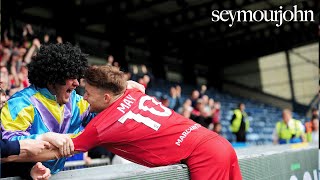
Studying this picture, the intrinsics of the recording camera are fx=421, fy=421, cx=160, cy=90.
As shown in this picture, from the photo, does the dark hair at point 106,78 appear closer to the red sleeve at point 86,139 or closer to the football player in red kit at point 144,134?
the football player in red kit at point 144,134

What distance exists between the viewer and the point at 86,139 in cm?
206

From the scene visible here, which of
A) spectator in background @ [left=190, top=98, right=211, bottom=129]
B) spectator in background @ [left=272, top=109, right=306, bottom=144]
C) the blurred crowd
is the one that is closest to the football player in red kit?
the blurred crowd

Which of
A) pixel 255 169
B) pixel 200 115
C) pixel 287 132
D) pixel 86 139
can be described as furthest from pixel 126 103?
pixel 287 132

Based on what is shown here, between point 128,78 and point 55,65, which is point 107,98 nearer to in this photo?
point 55,65

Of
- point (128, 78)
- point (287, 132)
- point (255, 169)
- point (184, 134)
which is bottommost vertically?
point (287, 132)

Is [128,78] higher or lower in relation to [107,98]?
lower

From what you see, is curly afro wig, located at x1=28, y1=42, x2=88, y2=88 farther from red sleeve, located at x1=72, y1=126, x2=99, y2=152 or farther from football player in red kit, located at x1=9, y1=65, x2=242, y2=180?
red sleeve, located at x1=72, y1=126, x2=99, y2=152

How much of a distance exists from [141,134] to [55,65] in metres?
0.69

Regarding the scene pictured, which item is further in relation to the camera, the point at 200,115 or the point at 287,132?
the point at 287,132

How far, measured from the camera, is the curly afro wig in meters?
2.40

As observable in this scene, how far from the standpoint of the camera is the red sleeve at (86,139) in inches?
81.0

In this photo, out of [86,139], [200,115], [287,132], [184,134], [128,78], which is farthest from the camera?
[287,132]

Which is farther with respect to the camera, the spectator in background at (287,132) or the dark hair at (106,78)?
the spectator in background at (287,132)

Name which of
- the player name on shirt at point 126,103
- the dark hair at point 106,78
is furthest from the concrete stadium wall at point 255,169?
the dark hair at point 106,78
